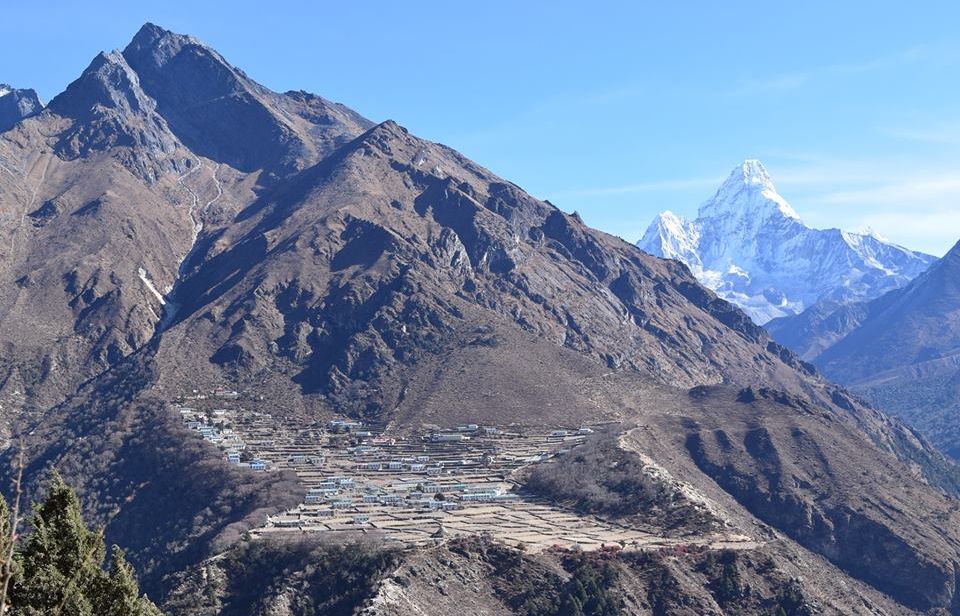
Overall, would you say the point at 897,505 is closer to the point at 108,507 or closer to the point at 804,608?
the point at 804,608

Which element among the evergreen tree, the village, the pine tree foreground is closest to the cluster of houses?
the village

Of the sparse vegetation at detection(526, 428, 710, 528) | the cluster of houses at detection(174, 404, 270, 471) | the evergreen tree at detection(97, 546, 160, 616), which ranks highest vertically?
the cluster of houses at detection(174, 404, 270, 471)

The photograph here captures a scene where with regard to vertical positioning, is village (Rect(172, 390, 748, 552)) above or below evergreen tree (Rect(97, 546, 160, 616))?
above

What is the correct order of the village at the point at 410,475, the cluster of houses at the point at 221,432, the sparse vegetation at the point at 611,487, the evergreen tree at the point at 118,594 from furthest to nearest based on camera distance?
1. the cluster of houses at the point at 221,432
2. the sparse vegetation at the point at 611,487
3. the village at the point at 410,475
4. the evergreen tree at the point at 118,594

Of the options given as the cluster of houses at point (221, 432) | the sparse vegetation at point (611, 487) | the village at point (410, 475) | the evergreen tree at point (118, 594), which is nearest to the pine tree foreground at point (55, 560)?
the evergreen tree at point (118, 594)

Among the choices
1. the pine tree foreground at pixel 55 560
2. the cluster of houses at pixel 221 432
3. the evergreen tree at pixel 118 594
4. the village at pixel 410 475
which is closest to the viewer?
the pine tree foreground at pixel 55 560

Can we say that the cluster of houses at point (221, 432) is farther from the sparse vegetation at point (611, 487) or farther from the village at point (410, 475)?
the sparse vegetation at point (611, 487)

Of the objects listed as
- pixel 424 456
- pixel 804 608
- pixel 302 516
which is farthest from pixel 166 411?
pixel 804 608

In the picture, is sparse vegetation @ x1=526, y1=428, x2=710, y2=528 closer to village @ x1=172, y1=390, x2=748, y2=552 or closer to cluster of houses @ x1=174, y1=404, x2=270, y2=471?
village @ x1=172, y1=390, x2=748, y2=552
